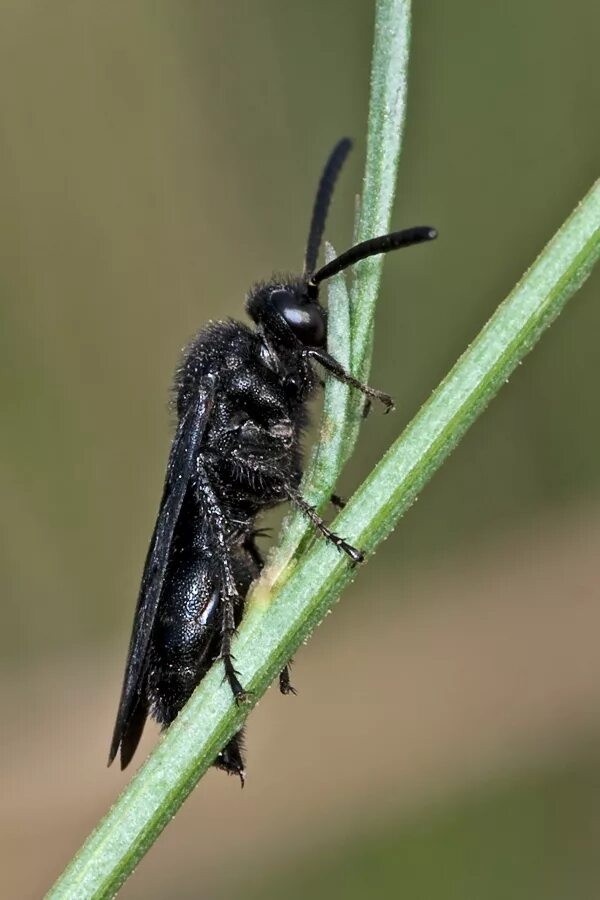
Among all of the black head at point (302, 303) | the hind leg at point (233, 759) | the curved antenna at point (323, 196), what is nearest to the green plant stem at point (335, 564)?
the hind leg at point (233, 759)

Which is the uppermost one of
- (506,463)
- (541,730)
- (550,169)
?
(550,169)

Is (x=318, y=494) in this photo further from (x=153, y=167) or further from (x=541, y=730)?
(x=153, y=167)

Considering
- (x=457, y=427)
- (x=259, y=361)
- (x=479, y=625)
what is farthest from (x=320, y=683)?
(x=457, y=427)

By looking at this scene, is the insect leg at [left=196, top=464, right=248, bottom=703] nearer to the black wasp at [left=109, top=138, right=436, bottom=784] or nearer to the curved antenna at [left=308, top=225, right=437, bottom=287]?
the black wasp at [left=109, top=138, right=436, bottom=784]

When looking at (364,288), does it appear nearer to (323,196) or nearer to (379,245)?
(379,245)

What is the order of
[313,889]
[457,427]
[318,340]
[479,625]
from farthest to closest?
[479,625], [313,889], [318,340], [457,427]

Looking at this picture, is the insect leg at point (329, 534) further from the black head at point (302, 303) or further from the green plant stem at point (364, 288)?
the black head at point (302, 303)

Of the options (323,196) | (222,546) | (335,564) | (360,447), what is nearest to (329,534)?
(335,564)
